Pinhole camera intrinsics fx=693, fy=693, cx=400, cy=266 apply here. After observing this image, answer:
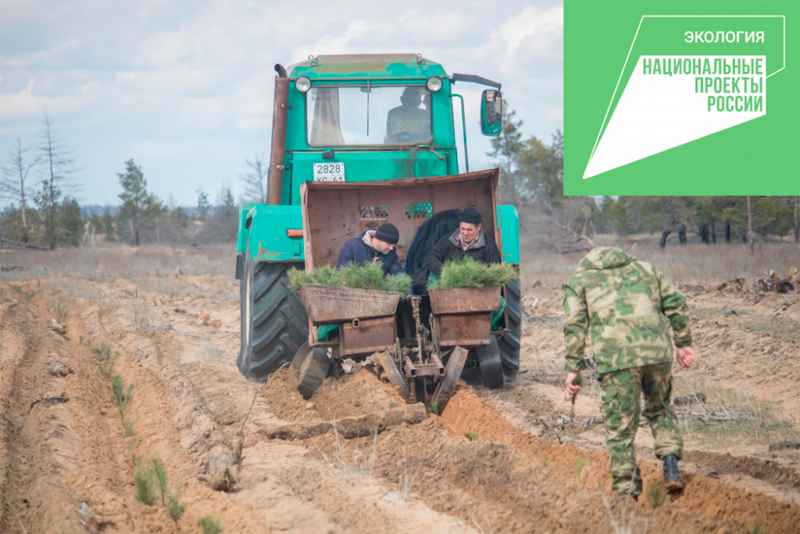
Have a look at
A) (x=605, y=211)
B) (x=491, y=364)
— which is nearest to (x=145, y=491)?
(x=491, y=364)

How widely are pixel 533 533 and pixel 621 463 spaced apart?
73 cm

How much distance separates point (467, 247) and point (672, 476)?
2.92 m

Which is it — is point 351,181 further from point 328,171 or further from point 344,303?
point 344,303

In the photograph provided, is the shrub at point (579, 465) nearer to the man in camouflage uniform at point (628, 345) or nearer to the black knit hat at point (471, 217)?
the man in camouflage uniform at point (628, 345)

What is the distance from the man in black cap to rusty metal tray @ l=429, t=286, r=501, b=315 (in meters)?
0.97

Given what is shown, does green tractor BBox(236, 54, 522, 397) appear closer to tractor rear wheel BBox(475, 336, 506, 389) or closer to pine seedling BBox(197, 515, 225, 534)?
tractor rear wheel BBox(475, 336, 506, 389)

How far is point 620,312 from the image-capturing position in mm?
3828

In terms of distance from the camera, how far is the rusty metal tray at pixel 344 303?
5.32 meters

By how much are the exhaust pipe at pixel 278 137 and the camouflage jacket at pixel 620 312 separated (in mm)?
4084

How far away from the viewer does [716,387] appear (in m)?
6.77

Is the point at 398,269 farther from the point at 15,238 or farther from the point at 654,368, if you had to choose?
the point at 15,238

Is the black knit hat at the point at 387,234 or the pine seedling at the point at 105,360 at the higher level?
the black knit hat at the point at 387,234

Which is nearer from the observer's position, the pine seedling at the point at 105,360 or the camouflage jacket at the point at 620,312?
the camouflage jacket at the point at 620,312

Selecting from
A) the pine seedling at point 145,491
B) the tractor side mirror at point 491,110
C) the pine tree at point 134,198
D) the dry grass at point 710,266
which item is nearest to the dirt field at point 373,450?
the pine seedling at point 145,491
